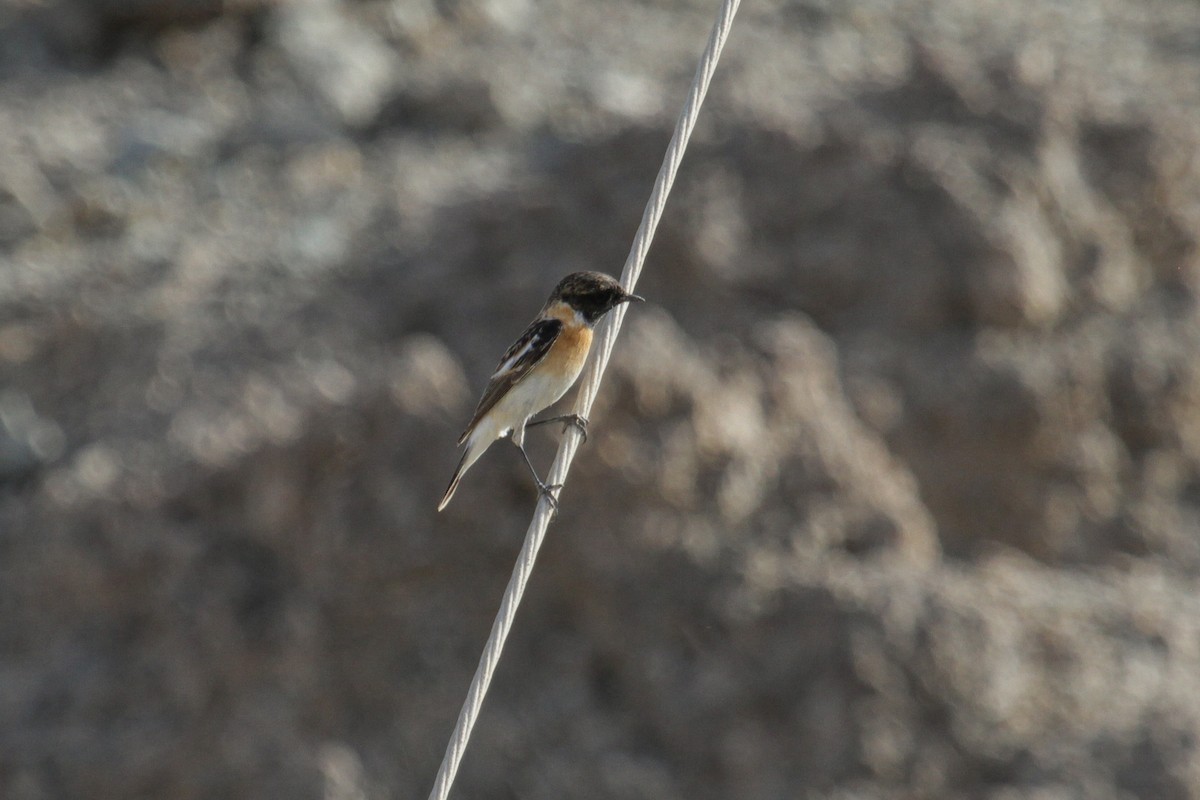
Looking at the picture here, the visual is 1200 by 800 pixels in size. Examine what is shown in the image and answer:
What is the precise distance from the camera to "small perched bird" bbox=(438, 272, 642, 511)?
286 inches

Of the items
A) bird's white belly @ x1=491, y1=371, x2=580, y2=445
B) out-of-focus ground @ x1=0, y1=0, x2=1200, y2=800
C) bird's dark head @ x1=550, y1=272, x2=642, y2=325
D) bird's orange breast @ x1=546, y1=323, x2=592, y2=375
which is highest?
bird's dark head @ x1=550, y1=272, x2=642, y2=325

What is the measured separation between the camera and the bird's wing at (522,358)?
7.31 meters

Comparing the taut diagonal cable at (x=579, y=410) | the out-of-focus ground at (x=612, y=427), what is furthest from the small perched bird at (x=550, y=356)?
the out-of-focus ground at (x=612, y=427)

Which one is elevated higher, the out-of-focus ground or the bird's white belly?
the bird's white belly

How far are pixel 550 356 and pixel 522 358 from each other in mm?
157

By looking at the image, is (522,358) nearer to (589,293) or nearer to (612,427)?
(589,293)

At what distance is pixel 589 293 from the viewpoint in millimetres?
7230

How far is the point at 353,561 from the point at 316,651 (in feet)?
1.93

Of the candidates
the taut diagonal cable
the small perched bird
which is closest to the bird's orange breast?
the small perched bird

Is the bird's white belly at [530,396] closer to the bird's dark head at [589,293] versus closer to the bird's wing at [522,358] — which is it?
the bird's wing at [522,358]

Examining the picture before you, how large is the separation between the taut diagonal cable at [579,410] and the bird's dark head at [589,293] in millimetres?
1289

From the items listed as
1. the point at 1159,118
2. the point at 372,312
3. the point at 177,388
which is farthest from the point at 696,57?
the point at 177,388

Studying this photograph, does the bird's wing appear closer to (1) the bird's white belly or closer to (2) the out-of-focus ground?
(1) the bird's white belly

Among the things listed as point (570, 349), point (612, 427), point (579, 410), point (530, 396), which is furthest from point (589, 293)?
point (612, 427)
